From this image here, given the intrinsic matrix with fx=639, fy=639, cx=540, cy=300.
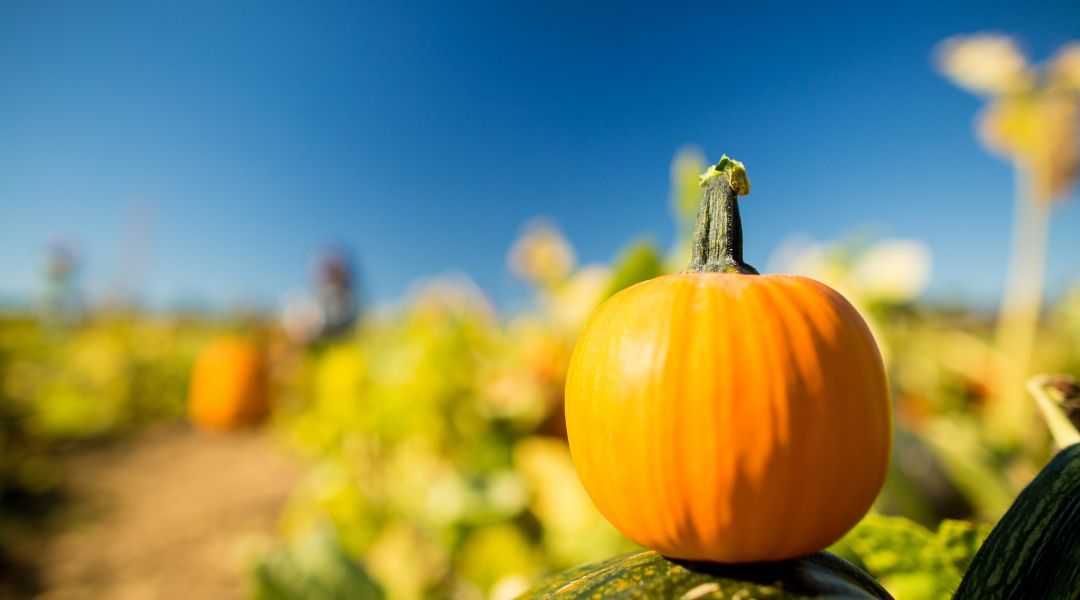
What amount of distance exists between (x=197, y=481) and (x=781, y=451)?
20.0ft

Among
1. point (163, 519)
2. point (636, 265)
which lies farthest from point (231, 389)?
point (636, 265)

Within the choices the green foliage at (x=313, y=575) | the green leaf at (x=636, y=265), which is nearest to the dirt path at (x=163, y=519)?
the green foliage at (x=313, y=575)

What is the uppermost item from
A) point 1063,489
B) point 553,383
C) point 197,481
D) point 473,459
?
point 1063,489

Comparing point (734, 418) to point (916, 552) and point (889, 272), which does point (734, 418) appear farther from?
point (889, 272)

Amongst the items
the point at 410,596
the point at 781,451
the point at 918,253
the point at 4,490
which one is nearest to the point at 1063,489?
the point at 781,451

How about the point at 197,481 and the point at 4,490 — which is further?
the point at 197,481

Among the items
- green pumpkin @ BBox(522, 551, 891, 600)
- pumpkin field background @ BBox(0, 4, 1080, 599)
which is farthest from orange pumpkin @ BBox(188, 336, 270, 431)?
green pumpkin @ BBox(522, 551, 891, 600)

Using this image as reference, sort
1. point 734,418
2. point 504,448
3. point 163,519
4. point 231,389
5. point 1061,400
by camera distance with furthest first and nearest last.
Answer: point 163,519, point 231,389, point 504,448, point 1061,400, point 734,418

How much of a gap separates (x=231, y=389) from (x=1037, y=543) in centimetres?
346

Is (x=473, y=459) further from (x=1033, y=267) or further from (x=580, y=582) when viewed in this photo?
(x=1033, y=267)

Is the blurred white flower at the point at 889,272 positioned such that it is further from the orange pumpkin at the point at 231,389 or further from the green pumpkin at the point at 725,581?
the orange pumpkin at the point at 231,389

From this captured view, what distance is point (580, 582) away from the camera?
0.38 m

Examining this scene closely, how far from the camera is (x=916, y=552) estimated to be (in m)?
0.43

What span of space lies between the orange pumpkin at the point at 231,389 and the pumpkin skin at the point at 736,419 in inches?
133
